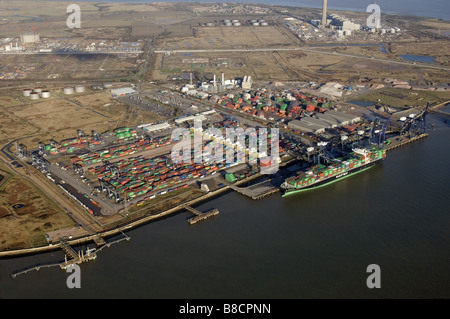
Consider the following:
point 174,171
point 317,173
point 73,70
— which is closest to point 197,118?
point 174,171

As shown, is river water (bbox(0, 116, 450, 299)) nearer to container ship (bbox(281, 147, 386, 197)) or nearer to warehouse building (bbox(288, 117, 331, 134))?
container ship (bbox(281, 147, 386, 197))

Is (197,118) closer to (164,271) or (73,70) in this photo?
(164,271)

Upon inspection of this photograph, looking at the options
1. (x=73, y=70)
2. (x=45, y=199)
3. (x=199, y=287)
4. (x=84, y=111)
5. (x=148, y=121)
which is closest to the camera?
(x=199, y=287)

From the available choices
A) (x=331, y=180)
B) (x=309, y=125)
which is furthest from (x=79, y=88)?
(x=331, y=180)

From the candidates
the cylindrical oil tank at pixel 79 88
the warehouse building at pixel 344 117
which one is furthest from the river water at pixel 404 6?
the cylindrical oil tank at pixel 79 88

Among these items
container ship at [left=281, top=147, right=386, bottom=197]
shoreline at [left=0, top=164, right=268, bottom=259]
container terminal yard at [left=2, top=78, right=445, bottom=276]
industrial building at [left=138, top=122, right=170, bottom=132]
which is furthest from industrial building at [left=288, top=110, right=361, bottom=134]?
industrial building at [left=138, top=122, right=170, bottom=132]
